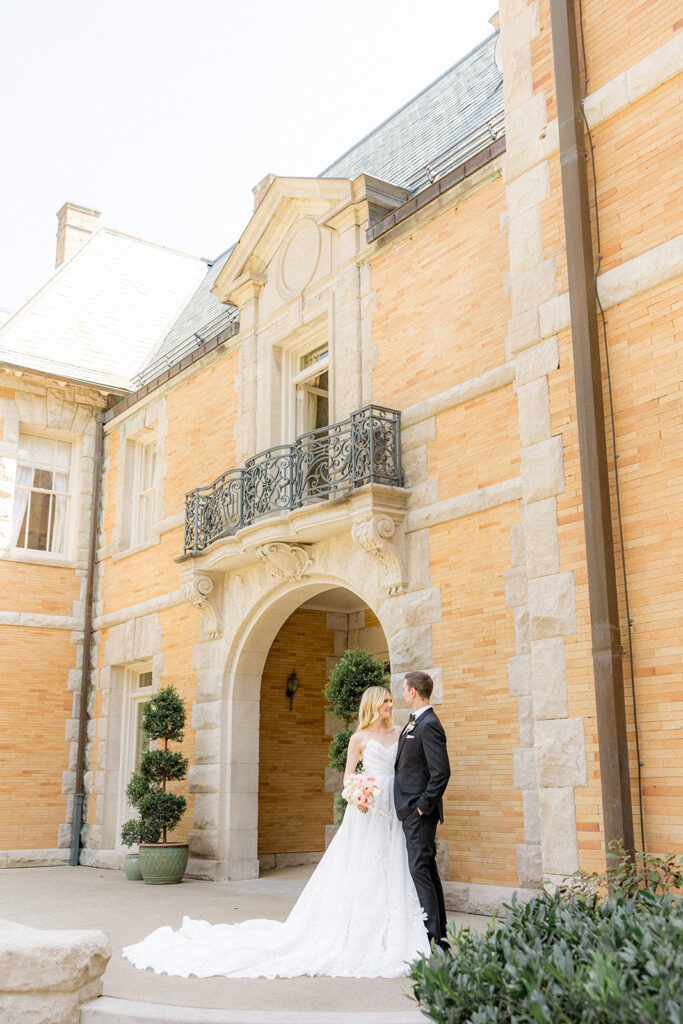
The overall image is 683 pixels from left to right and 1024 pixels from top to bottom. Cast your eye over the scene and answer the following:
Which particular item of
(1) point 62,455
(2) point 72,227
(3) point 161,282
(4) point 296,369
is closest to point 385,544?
(4) point 296,369

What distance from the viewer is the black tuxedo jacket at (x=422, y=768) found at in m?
6.28

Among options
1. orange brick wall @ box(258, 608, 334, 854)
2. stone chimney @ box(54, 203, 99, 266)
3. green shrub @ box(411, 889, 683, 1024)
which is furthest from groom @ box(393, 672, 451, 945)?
stone chimney @ box(54, 203, 99, 266)

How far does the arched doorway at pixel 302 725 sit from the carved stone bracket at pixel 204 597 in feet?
5.54

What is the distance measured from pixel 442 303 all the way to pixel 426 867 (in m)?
6.05

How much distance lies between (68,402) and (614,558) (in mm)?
12721

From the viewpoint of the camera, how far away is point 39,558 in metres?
16.2

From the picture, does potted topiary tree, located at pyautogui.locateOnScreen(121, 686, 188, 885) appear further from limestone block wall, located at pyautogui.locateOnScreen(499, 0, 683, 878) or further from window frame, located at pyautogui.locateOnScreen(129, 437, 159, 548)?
limestone block wall, located at pyautogui.locateOnScreen(499, 0, 683, 878)

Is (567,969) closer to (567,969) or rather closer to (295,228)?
(567,969)

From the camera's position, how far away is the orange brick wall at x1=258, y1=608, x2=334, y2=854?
14.0 m

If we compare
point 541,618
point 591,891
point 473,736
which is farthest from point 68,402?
point 591,891

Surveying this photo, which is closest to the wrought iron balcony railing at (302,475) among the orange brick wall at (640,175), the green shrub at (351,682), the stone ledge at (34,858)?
the green shrub at (351,682)

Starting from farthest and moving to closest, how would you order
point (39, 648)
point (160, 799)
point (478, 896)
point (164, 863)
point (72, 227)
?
point (72, 227) → point (39, 648) → point (160, 799) → point (164, 863) → point (478, 896)

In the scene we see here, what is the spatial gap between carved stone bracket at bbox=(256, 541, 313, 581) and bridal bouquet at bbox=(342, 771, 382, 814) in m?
4.66

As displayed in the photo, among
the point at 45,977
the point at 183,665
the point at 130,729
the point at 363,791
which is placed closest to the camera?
the point at 45,977
